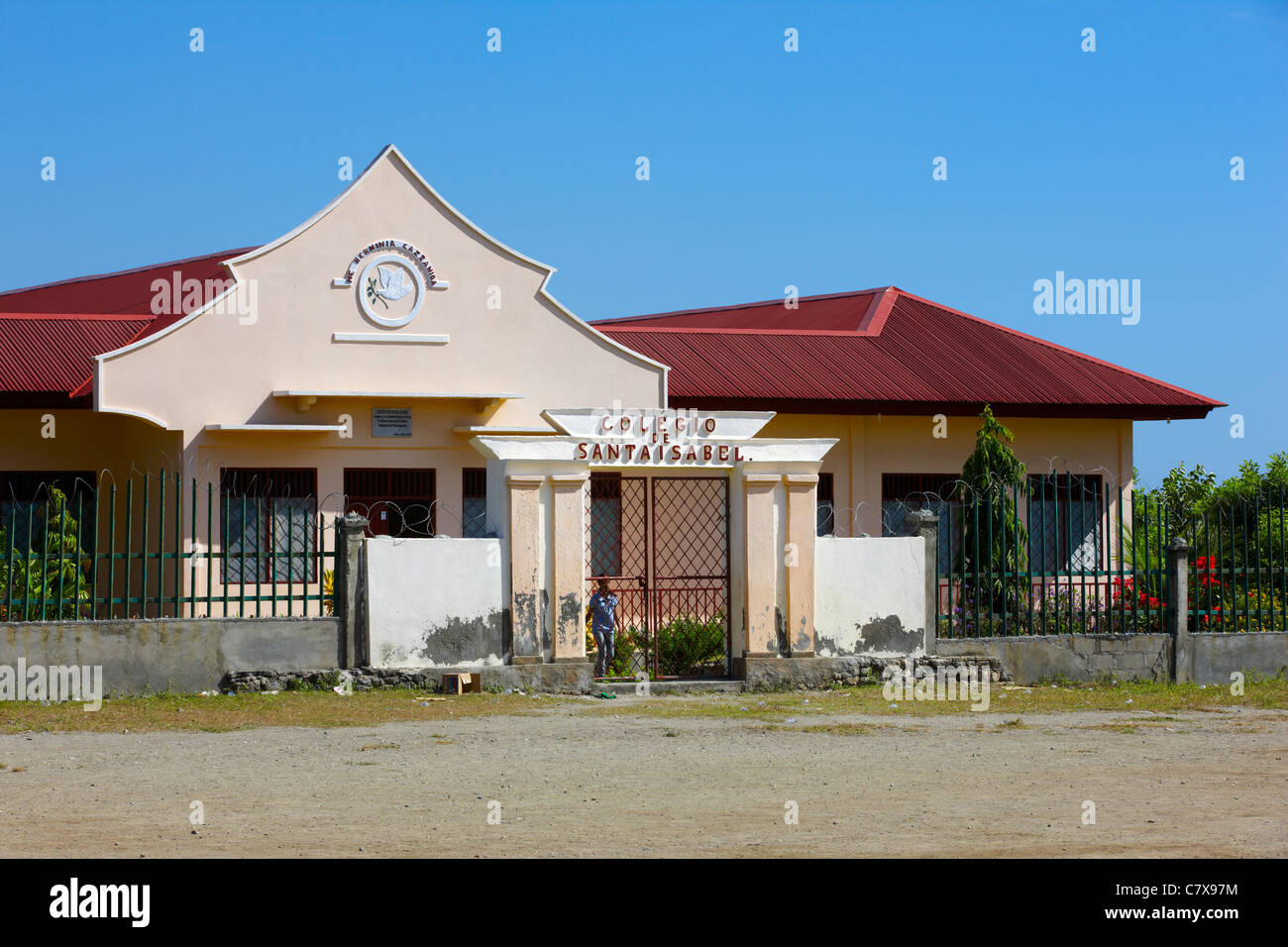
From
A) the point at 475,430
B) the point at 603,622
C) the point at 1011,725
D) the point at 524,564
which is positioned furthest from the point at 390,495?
the point at 1011,725

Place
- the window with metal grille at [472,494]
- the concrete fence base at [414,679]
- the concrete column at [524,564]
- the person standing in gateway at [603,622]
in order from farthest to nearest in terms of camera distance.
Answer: the window with metal grille at [472,494] → the person standing in gateway at [603,622] → the concrete column at [524,564] → the concrete fence base at [414,679]

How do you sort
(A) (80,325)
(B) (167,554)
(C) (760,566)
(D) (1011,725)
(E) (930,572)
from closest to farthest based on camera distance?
(D) (1011,725) < (B) (167,554) < (C) (760,566) < (E) (930,572) < (A) (80,325)

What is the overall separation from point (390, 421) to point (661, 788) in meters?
10.7

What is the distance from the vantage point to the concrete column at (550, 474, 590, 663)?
15.4m

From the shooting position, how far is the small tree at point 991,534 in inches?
667

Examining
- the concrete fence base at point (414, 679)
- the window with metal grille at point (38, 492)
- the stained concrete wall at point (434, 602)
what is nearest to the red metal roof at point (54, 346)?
the window with metal grille at point (38, 492)

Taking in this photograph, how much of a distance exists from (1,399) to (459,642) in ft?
26.6

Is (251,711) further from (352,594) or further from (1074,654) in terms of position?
(1074,654)

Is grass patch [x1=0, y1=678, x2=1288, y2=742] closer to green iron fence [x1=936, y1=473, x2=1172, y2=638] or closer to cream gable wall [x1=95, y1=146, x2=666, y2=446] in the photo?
green iron fence [x1=936, y1=473, x2=1172, y2=638]

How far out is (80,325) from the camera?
2212 centimetres

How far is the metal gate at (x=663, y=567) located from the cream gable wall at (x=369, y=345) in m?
1.47

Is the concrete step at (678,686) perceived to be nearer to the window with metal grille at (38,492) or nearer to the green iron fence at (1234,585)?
the green iron fence at (1234,585)

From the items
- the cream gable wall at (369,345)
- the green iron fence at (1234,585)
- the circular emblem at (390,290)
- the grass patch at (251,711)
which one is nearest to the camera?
the grass patch at (251,711)
